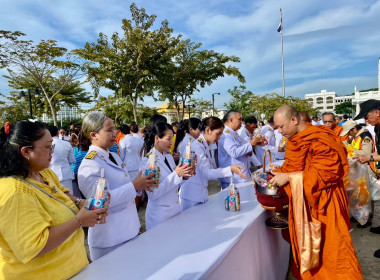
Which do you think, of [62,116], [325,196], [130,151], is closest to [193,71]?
[130,151]

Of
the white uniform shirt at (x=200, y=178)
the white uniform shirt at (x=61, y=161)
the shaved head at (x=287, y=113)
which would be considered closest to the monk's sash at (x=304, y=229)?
the shaved head at (x=287, y=113)

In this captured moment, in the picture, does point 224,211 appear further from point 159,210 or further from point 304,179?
point 304,179

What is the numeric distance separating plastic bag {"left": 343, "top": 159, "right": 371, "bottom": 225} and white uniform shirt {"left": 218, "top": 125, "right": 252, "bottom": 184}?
1.59m

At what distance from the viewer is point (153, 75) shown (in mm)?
12164

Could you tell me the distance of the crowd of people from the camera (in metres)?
1.21

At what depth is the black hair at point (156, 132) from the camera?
2457 mm

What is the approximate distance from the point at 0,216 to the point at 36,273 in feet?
1.12

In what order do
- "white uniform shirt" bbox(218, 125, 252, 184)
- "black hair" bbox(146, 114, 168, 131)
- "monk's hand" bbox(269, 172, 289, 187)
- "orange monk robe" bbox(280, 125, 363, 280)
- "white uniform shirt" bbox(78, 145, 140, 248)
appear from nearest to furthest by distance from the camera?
"white uniform shirt" bbox(78, 145, 140, 248) < "orange monk robe" bbox(280, 125, 363, 280) < "monk's hand" bbox(269, 172, 289, 187) < "black hair" bbox(146, 114, 168, 131) < "white uniform shirt" bbox(218, 125, 252, 184)

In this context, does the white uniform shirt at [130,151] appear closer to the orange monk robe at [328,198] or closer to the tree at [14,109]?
the orange monk robe at [328,198]

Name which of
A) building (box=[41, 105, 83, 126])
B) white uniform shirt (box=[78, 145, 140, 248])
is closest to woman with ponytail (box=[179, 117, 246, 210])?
white uniform shirt (box=[78, 145, 140, 248])

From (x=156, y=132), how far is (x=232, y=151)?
1740 mm

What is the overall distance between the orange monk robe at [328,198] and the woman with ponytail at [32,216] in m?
1.67

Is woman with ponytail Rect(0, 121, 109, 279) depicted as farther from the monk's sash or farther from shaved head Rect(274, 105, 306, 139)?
shaved head Rect(274, 105, 306, 139)

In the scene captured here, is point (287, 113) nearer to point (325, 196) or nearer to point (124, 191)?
point (325, 196)
